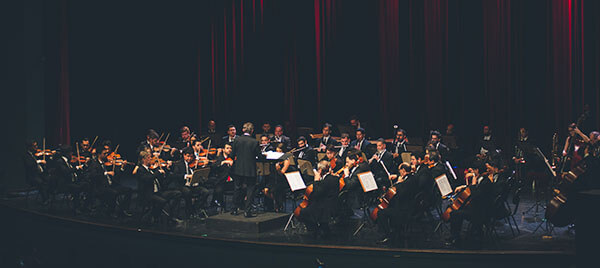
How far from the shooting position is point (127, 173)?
16.3 metres

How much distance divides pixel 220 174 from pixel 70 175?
2734 mm

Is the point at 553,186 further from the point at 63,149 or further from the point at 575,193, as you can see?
the point at 63,149

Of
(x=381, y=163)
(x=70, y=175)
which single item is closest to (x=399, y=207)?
(x=381, y=163)

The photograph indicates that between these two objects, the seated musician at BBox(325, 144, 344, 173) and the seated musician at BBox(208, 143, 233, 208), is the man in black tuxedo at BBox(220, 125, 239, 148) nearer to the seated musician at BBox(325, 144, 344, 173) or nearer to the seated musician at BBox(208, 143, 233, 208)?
the seated musician at BBox(208, 143, 233, 208)

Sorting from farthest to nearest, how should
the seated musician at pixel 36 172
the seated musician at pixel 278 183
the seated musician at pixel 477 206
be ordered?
the seated musician at pixel 36 172 < the seated musician at pixel 278 183 < the seated musician at pixel 477 206

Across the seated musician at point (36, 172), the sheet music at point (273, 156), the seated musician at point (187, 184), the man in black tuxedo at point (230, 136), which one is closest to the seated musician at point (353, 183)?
the sheet music at point (273, 156)

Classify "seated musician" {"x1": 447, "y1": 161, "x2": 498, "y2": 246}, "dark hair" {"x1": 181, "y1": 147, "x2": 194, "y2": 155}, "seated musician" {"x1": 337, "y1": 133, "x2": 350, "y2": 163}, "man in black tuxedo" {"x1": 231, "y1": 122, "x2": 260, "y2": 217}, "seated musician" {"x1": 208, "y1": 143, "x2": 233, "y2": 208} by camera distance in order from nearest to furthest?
"seated musician" {"x1": 447, "y1": 161, "x2": 498, "y2": 246} < "man in black tuxedo" {"x1": 231, "y1": 122, "x2": 260, "y2": 217} < "seated musician" {"x1": 208, "y1": 143, "x2": 233, "y2": 208} < "dark hair" {"x1": 181, "y1": 147, "x2": 194, "y2": 155} < "seated musician" {"x1": 337, "y1": 133, "x2": 350, "y2": 163}

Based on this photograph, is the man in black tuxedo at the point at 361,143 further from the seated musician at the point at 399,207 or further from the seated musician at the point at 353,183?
the seated musician at the point at 399,207

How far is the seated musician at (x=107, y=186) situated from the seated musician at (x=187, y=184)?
0.93 metres

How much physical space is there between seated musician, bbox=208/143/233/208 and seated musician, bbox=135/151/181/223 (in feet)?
2.79

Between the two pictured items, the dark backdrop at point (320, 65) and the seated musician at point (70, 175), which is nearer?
the seated musician at point (70, 175)

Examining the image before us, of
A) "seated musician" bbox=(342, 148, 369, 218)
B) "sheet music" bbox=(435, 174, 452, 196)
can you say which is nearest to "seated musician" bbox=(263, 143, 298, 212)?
"seated musician" bbox=(342, 148, 369, 218)

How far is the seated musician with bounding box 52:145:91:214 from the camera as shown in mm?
11125

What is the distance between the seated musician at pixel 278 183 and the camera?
34.1 feet
